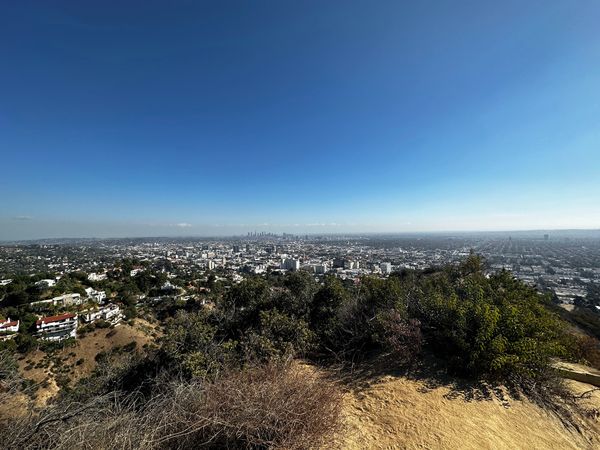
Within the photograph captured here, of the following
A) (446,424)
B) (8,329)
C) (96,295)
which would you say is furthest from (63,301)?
(446,424)

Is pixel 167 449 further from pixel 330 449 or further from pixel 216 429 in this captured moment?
pixel 330 449

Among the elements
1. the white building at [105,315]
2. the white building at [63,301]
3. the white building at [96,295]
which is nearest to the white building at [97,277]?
the white building at [96,295]

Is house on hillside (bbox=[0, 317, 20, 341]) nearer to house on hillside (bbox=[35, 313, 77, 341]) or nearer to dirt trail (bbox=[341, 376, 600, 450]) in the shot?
house on hillside (bbox=[35, 313, 77, 341])

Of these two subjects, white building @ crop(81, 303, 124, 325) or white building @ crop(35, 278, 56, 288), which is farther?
white building @ crop(35, 278, 56, 288)

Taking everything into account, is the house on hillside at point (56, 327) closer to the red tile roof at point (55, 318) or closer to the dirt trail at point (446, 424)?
the red tile roof at point (55, 318)

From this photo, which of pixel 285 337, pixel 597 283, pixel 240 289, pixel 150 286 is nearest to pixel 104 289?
pixel 150 286

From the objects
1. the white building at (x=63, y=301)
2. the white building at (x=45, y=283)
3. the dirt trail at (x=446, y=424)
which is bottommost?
the white building at (x=63, y=301)

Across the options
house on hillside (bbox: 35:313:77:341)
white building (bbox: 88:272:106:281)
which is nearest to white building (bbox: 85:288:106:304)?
house on hillside (bbox: 35:313:77:341)

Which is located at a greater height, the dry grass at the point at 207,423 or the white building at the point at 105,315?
the dry grass at the point at 207,423
